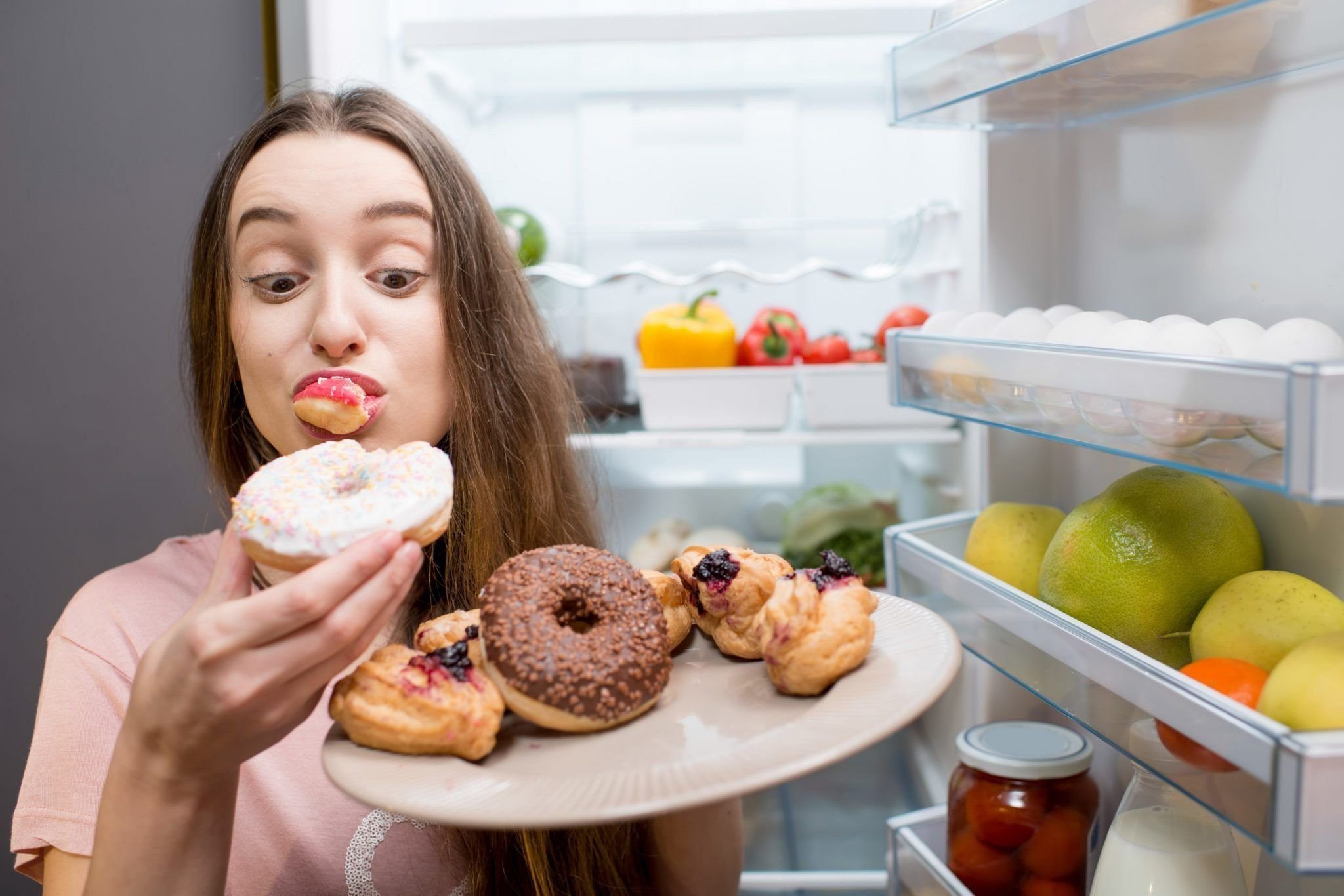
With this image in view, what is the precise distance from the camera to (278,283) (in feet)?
3.08

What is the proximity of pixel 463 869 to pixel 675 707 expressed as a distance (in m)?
0.49

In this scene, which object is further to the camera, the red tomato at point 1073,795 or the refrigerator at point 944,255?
the red tomato at point 1073,795

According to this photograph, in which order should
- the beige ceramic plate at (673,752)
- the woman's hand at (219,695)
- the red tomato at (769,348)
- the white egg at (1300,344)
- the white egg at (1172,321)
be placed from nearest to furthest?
the beige ceramic plate at (673,752) → the woman's hand at (219,695) → the white egg at (1300,344) → the white egg at (1172,321) → the red tomato at (769,348)

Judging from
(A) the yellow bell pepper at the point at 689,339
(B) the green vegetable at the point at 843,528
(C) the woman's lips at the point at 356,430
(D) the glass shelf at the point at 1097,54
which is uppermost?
(D) the glass shelf at the point at 1097,54

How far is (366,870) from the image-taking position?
3.36 ft

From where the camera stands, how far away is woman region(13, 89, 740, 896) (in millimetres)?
885

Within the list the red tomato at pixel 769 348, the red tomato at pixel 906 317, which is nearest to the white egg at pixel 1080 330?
the red tomato at pixel 906 317

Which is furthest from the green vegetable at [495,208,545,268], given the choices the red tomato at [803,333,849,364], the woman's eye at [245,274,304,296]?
the woman's eye at [245,274,304,296]

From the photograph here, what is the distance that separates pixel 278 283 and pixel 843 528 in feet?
4.31

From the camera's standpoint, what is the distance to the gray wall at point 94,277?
1857 millimetres

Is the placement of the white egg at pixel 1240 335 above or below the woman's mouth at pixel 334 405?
above

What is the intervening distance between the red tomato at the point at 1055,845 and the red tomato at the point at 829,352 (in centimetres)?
95

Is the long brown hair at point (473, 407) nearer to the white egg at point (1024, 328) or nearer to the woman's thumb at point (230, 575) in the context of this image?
the woman's thumb at point (230, 575)

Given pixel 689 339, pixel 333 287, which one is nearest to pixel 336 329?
pixel 333 287
